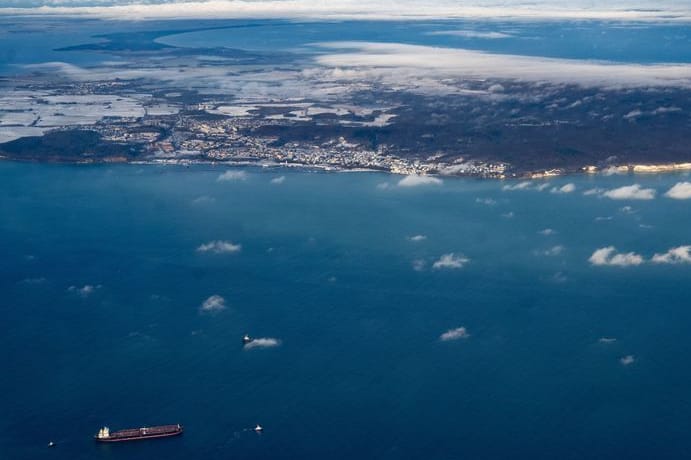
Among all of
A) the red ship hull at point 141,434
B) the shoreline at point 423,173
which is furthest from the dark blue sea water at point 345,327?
the shoreline at point 423,173

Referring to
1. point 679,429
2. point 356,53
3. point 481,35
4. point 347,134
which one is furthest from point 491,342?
point 481,35

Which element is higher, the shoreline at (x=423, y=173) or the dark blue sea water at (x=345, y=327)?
the dark blue sea water at (x=345, y=327)

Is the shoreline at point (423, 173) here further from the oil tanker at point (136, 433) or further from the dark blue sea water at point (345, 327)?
the oil tanker at point (136, 433)

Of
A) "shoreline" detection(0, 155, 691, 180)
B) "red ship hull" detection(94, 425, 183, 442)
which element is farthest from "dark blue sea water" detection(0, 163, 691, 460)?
"shoreline" detection(0, 155, 691, 180)

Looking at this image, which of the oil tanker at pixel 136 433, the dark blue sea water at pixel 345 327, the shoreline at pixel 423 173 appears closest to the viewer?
the oil tanker at pixel 136 433

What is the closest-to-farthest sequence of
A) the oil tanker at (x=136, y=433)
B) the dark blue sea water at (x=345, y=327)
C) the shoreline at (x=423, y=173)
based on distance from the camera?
the oil tanker at (x=136, y=433), the dark blue sea water at (x=345, y=327), the shoreline at (x=423, y=173)

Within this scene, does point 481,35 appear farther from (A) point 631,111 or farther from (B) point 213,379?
(B) point 213,379

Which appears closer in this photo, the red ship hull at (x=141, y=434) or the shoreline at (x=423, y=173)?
the red ship hull at (x=141, y=434)
